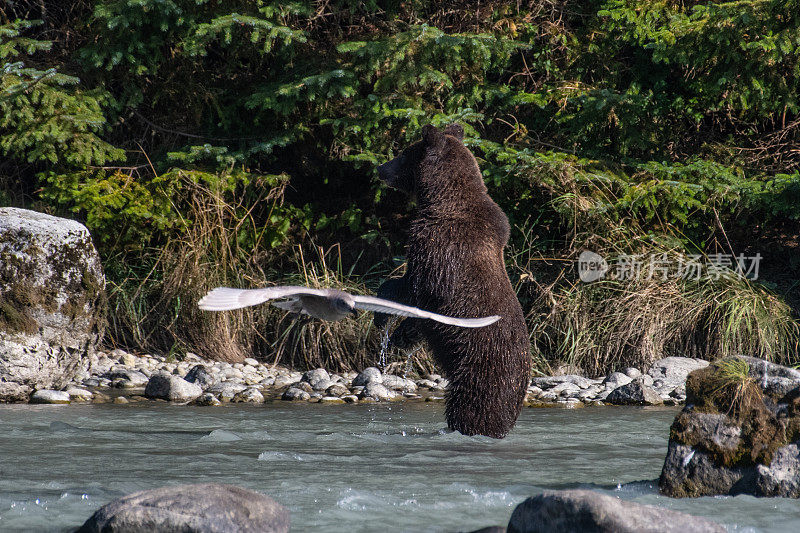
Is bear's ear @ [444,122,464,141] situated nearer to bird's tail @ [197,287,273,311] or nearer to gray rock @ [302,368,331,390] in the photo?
gray rock @ [302,368,331,390]

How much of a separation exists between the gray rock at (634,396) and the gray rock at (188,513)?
184 inches

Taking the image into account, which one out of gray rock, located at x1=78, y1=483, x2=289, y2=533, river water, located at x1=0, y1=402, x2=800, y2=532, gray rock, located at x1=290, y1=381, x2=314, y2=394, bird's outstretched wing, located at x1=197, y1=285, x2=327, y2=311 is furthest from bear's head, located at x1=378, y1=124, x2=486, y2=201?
gray rock, located at x1=78, y1=483, x2=289, y2=533

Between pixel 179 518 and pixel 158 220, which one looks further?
pixel 158 220

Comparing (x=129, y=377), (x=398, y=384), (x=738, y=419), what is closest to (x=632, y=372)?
(x=398, y=384)

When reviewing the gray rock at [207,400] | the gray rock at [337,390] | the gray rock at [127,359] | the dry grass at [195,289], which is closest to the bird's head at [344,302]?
the gray rock at [207,400]

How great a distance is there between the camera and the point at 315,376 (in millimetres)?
8352

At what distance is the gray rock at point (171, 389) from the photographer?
24.9 ft

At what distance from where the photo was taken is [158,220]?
935 centimetres

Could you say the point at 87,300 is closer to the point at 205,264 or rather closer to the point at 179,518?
the point at 205,264

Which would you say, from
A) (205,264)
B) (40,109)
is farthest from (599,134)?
(40,109)

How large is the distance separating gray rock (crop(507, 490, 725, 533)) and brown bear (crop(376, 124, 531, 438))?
200cm

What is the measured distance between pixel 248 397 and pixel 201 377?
684 millimetres

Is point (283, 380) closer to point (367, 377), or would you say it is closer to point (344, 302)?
point (367, 377)

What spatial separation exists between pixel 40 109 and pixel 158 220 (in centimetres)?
175
